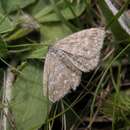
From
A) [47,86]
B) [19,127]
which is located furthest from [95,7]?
[19,127]

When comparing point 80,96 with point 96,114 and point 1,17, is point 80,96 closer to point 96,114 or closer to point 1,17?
point 96,114

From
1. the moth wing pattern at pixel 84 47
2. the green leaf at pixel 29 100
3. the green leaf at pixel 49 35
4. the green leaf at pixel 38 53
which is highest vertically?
the green leaf at pixel 49 35

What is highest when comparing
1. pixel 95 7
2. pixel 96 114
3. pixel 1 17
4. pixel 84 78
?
pixel 1 17

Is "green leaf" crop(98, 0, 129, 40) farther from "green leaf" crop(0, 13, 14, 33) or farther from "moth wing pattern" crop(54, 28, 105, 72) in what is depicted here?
"green leaf" crop(0, 13, 14, 33)

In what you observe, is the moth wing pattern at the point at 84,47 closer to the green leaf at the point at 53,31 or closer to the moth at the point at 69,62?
the moth at the point at 69,62

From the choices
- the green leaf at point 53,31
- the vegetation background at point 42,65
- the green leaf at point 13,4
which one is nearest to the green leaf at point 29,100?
the vegetation background at point 42,65

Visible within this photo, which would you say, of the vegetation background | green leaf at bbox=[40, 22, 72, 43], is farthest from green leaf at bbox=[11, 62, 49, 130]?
green leaf at bbox=[40, 22, 72, 43]
